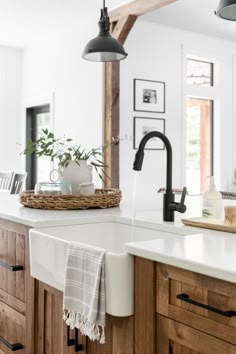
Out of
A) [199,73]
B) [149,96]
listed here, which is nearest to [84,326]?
[149,96]

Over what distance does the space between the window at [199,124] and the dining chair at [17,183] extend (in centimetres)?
239

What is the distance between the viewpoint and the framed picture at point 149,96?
5.57m

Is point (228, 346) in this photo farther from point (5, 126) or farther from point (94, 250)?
point (5, 126)

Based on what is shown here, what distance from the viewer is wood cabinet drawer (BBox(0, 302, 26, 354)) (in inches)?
74.8

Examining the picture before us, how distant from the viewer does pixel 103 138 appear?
546cm

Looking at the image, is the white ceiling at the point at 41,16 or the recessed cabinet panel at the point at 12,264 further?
the white ceiling at the point at 41,16

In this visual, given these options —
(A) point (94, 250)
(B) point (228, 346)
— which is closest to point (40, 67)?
(A) point (94, 250)

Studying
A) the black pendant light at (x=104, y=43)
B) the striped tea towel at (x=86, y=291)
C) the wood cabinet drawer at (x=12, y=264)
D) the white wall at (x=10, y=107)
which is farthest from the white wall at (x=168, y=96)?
the striped tea towel at (x=86, y=291)

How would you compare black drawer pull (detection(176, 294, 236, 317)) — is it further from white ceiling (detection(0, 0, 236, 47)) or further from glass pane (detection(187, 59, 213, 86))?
glass pane (detection(187, 59, 213, 86))

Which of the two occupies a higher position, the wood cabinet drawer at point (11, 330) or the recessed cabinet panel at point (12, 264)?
the recessed cabinet panel at point (12, 264)

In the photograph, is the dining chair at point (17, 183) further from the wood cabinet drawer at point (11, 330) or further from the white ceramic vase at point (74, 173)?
the wood cabinet drawer at point (11, 330)

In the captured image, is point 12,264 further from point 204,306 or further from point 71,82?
point 71,82

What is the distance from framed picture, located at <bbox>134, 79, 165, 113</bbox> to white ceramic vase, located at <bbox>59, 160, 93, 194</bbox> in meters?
3.33

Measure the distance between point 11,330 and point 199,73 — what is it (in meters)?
5.09
